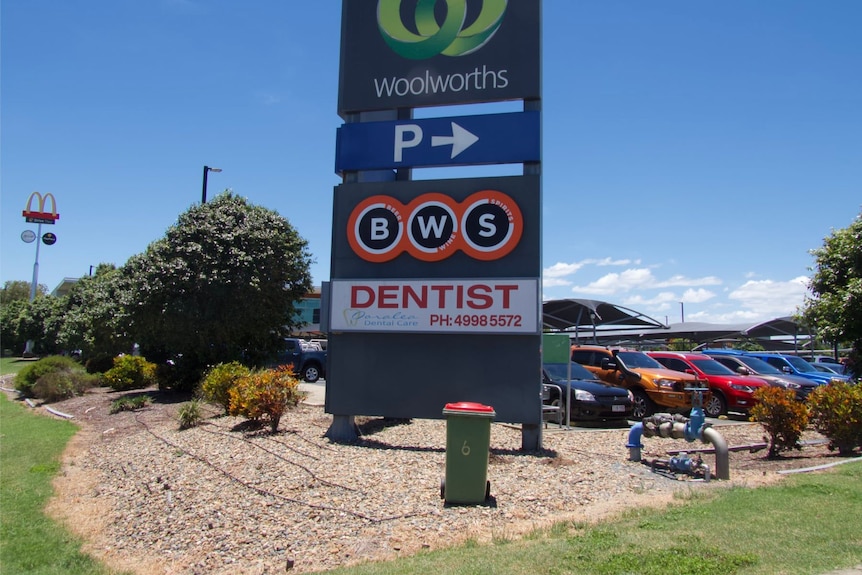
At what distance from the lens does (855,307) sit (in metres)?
12.9

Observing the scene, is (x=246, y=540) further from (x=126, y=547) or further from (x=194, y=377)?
(x=194, y=377)

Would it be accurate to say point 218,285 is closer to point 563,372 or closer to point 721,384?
point 563,372

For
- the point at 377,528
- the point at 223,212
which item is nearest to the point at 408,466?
the point at 377,528

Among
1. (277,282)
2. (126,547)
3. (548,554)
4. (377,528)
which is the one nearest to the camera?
(548,554)

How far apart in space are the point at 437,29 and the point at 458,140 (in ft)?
6.78

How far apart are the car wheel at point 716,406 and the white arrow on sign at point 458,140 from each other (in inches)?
383

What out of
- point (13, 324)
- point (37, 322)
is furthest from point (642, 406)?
point (13, 324)

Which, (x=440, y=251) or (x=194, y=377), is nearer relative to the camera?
(x=440, y=251)

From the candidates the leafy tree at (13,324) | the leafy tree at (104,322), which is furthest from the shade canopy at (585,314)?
the leafy tree at (13,324)

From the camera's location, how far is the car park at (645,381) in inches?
571

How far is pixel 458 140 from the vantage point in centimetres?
1054

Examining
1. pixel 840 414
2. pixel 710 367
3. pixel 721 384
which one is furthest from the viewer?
pixel 710 367

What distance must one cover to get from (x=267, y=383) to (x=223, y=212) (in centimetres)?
911

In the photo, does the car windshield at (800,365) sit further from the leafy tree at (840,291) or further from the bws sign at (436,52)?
the bws sign at (436,52)
